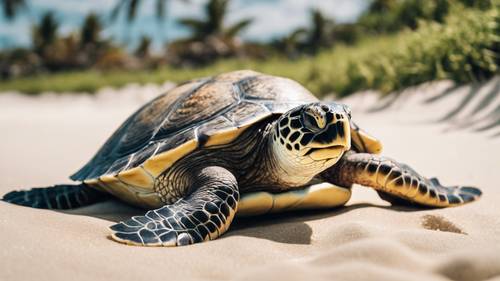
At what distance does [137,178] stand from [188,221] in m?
0.73

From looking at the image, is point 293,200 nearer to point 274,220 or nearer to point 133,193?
point 274,220

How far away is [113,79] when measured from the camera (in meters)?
17.7

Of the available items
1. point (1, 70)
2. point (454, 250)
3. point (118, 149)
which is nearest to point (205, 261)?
point (454, 250)

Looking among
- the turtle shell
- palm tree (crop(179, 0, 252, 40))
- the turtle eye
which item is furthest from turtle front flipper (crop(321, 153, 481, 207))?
palm tree (crop(179, 0, 252, 40))

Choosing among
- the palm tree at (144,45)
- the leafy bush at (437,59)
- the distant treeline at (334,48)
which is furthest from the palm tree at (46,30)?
the leafy bush at (437,59)

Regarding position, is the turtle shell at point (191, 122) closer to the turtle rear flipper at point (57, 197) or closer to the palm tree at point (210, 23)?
the turtle rear flipper at point (57, 197)

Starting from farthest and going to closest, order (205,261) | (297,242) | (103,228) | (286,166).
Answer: (286,166) → (103,228) → (297,242) → (205,261)

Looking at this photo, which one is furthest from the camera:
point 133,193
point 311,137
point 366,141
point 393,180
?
point 366,141

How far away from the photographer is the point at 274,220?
2332 mm

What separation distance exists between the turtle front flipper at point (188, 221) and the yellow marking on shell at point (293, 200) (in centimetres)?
16

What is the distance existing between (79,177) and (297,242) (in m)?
1.85

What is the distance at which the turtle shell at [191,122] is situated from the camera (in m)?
2.40

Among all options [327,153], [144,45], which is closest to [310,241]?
[327,153]

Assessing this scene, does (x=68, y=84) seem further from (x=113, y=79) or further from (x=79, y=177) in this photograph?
(x=79, y=177)
